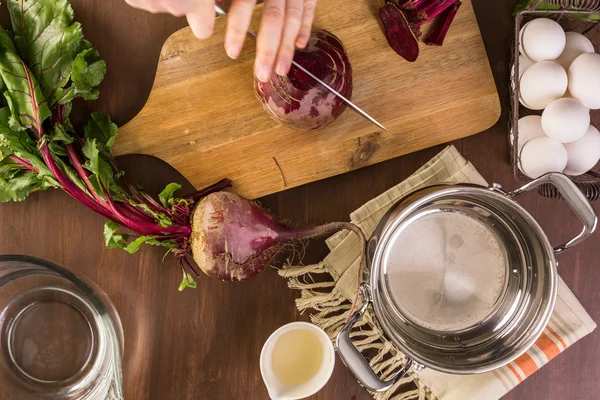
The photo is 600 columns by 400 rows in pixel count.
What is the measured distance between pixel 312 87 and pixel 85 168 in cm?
46

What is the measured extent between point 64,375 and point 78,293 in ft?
0.62

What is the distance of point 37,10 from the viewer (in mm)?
980

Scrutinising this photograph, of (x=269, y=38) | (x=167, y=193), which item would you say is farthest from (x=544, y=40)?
(x=167, y=193)

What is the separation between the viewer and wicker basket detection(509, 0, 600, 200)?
3.18ft

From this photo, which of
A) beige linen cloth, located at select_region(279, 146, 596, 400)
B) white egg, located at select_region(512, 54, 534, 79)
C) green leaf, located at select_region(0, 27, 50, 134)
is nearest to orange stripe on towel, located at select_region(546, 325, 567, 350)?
beige linen cloth, located at select_region(279, 146, 596, 400)

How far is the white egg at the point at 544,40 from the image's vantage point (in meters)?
0.97

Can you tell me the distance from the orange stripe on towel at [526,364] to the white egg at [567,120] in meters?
0.41

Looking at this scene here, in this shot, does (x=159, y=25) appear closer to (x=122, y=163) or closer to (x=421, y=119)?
(x=122, y=163)

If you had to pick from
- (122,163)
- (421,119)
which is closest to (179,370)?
(122,163)

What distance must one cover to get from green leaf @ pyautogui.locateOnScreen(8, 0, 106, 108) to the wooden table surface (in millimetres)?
87

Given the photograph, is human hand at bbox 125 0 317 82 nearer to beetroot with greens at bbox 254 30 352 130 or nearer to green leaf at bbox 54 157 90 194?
beetroot with greens at bbox 254 30 352 130

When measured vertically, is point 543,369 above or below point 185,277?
below

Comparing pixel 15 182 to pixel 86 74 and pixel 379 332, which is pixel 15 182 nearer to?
pixel 86 74

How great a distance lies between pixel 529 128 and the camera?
1019 millimetres
